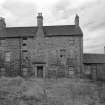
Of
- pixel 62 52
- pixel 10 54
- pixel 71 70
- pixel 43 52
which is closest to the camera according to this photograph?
pixel 71 70

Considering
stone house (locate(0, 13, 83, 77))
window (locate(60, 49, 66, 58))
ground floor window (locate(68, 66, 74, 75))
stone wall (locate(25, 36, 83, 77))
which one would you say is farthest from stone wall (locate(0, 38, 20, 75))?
ground floor window (locate(68, 66, 74, 75))

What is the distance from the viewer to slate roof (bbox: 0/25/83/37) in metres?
25.1

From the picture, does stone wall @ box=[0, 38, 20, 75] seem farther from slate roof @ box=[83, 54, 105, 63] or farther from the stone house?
slate roof @ box=[83, 54, 105, 63]

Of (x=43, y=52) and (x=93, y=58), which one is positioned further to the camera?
(x=93, y=58)

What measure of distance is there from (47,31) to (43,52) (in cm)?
405

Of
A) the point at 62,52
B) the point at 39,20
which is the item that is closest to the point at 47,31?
the point at 39,20

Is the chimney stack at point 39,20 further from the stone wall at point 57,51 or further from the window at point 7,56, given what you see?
the window at point 7,56

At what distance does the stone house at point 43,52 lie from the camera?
24.6 meters

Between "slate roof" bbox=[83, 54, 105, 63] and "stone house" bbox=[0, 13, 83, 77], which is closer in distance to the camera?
"stone house" bbox=[0, 13, 83, 77]

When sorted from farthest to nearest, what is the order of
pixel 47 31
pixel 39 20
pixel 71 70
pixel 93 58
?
pixel 93 58
pixel 39 20
pixel 47 31
pixel 71 70

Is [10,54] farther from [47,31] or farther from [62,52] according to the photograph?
[62,52]

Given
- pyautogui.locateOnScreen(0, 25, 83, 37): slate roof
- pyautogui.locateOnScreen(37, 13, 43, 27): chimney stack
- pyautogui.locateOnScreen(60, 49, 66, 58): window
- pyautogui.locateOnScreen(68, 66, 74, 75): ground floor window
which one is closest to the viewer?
pyautogui.locateOnScreen(68, 66, 74, 75): ground floor window

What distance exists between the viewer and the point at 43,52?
25.2 metres

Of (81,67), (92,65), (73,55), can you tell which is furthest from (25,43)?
(92,65)
